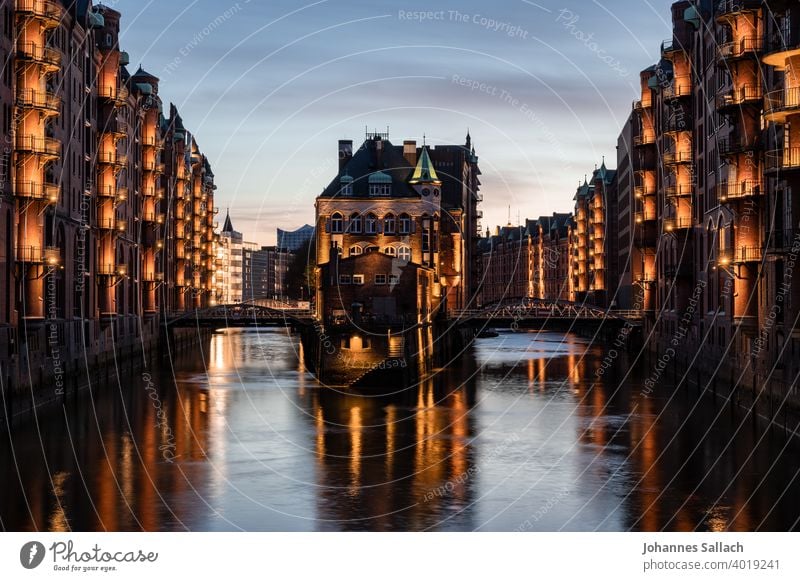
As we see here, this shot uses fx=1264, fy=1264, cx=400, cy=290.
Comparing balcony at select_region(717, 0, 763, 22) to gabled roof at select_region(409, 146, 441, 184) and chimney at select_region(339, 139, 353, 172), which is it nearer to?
gabled roof at select_region(409, 146, 441, 184)

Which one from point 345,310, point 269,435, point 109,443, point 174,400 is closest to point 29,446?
point 109,443

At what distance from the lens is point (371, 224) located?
5251 inches

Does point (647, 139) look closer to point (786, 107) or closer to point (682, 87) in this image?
point (682, 87)

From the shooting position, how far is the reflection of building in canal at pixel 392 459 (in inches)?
1545

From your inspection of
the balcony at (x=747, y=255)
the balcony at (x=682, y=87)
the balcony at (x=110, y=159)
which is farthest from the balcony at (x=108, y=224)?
the balcony at (x=747, y=255)

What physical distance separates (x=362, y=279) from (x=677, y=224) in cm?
3672

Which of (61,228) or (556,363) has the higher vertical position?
(61,228)

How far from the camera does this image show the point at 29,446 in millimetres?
49938

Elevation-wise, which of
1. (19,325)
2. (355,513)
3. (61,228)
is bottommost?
(355,513)

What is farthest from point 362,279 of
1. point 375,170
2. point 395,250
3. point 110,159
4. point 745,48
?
point 745,48

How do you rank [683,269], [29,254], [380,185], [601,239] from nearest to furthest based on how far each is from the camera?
[29,254], [683,269], [380,185], [601,239]
